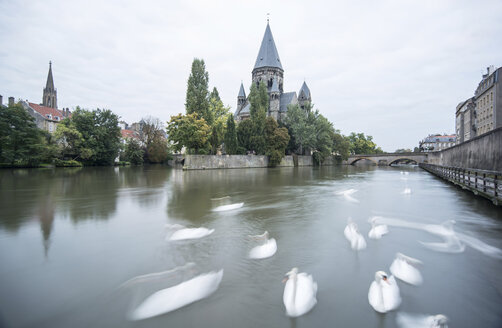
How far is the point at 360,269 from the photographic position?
13.9ft

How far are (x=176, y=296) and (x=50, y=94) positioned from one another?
328 ft

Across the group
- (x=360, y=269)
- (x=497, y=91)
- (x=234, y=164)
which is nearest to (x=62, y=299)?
(x=360, y=269)

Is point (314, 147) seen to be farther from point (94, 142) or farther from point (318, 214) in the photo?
point (318, 214)

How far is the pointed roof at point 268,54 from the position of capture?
6769 centimetres

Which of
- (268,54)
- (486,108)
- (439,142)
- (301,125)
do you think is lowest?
(439,142)

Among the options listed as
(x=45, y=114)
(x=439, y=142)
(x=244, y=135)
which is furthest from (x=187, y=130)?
(x=439, y=142)

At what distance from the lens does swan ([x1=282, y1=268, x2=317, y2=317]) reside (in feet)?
9.80

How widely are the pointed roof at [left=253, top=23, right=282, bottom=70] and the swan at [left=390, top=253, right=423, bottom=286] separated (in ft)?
226

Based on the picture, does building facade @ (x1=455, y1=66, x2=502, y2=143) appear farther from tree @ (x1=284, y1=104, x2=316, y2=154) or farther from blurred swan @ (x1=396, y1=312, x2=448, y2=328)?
blurred swan @ (x1=396, y1=312, x2=448, y2=328)

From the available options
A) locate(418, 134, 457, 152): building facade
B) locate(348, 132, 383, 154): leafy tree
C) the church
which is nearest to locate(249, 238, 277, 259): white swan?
the church

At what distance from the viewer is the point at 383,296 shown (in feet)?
10.2

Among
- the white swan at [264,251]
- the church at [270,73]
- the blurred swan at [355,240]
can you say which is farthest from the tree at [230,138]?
the white swan at [264,251]

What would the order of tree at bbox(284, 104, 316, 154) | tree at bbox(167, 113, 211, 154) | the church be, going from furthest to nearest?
1. the church
2. tree at bbox(284, 104, 316, 154)
3. tree at bbox(167, 113, 211, 154)

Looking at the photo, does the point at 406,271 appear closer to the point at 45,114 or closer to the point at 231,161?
the point at 231,161
